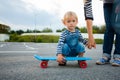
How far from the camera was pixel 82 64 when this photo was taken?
4.33 metres

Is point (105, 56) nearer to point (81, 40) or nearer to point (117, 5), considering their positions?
point (81, 40)

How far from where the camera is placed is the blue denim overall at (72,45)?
4535mm

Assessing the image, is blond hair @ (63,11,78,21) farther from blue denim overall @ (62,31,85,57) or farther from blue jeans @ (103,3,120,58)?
blue jeans @ (103,3,120,58)

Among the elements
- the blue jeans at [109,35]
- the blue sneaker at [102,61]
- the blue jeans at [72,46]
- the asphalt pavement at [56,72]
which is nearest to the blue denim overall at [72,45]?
the blue jeans at [72,46]

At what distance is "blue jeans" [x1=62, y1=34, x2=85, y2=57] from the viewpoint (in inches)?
179

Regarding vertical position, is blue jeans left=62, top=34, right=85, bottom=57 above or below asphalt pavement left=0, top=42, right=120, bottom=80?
above

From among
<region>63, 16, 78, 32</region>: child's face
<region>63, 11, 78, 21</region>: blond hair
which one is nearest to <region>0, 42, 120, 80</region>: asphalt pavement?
<region>63, 16, 78, 32</region>: child's face

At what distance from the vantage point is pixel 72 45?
4.57m

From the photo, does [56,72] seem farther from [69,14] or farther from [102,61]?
[102,61]

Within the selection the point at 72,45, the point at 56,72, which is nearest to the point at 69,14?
the point at 72,45

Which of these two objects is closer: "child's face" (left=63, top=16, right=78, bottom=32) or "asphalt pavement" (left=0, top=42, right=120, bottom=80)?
"asphalt pavement" (left=0, top=42, right=120, bottom=80)

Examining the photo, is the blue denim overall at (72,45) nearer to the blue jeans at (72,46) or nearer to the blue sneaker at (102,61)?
the blue jeans at (72,46)

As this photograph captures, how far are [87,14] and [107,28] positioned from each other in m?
1.78

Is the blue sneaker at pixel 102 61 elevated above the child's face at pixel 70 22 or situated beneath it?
situated beneath
